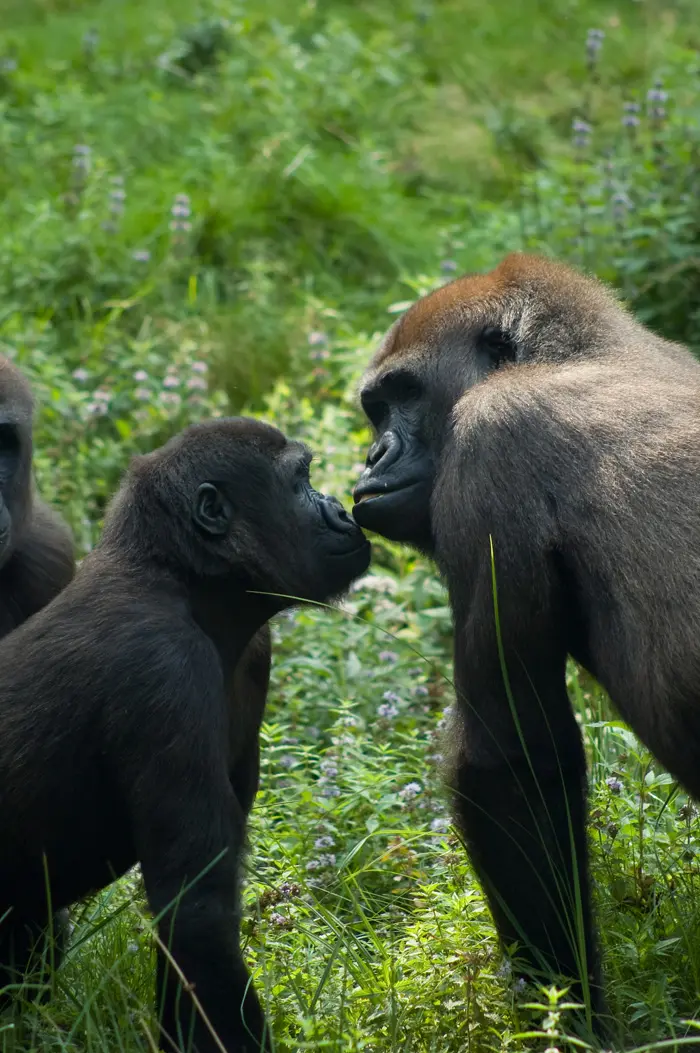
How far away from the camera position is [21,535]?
4375 mm

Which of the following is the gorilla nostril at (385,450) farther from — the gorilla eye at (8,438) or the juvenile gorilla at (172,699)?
the gorilla eye at (8,438)

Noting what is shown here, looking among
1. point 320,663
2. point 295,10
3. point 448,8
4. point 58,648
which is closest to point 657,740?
point 58,648

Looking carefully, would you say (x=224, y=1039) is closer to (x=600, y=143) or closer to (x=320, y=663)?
(x=320, y=663)

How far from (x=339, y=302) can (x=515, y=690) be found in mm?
4529

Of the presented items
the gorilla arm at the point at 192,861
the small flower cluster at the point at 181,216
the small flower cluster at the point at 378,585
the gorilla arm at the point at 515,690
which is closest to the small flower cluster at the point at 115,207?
the small flower cluster at the point at 181,216

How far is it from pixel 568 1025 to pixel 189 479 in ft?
5.12

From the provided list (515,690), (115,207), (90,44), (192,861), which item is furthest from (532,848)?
(90,44)

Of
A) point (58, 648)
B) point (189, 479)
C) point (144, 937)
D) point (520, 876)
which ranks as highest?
point (189, 479)

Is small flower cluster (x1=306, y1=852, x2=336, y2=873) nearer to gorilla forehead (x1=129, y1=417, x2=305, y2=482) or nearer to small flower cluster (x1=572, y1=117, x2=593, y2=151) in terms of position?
gorilla forehead (x1=129, y1=417, x2=305, y2=482)

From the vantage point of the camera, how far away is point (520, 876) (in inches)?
141

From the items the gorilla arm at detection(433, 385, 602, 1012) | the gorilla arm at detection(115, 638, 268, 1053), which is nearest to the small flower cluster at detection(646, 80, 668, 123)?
the gorilla arm at detection(433, 385, 602, 1012)

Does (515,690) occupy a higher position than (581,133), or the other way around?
(581,133)

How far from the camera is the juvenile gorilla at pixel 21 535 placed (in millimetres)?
4273

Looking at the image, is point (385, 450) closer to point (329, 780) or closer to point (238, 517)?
point (238, 517)
